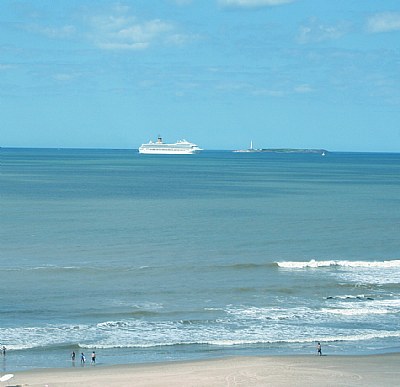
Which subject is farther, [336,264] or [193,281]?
[336,264]

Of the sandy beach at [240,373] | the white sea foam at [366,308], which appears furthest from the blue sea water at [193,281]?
the sandy beach at [240,373]

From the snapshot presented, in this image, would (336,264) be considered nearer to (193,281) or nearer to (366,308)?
(193,281)

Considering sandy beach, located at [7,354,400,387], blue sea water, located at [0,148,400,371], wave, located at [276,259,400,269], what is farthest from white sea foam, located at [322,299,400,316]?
wave, located at [276,259,400,269]

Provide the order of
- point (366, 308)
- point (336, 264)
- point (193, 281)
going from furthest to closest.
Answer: point (336, 264), point (193, 281), point (366, 308)

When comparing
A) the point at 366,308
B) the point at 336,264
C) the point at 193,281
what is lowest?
the point at 366,308

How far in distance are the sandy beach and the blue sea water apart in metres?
1.74

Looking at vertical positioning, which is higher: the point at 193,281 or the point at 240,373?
the point at 193,281

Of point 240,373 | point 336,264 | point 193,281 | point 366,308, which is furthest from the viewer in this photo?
point 336,264

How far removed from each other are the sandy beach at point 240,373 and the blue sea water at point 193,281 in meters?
1.74

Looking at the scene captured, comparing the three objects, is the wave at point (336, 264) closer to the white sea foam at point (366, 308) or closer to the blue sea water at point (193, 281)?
the blue sea water at point (193, 281)

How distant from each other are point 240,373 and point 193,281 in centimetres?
1775

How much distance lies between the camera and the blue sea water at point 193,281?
1449 inches

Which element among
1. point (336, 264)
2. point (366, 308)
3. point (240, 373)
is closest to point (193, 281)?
point (366, 308)

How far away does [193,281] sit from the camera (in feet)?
161
